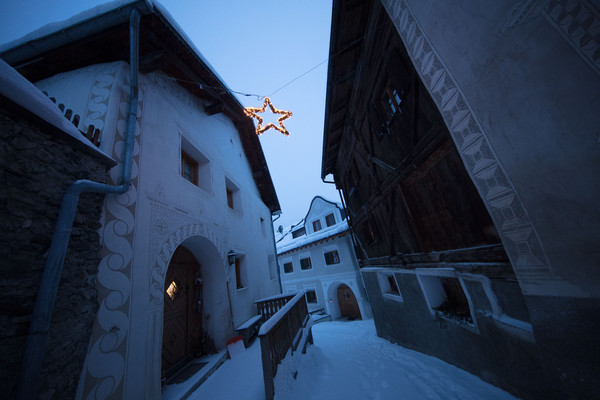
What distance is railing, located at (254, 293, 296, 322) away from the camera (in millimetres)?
6934

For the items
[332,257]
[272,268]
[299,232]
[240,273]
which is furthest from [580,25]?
[299,232]

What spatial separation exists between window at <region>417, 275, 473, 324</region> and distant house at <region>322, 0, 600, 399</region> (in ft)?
0.12

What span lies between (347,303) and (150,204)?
15869 mm

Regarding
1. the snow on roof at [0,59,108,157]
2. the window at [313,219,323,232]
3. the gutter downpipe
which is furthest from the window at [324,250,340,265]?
the snow on roof at [0,59,108,157]

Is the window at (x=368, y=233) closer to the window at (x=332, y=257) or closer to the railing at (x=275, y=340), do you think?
the railing at (x=275, y=340)

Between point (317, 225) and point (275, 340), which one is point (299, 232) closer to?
point (317, 225)

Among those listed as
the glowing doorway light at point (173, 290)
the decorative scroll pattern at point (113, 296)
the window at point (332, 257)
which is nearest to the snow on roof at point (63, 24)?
the decorative scroll pattern at point (113, 296)

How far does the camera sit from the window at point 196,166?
5949mm

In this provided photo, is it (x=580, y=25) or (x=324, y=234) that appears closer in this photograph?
(x=580, y=25)

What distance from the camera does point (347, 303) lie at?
1562 centimetres

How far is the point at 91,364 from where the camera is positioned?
2361 mm

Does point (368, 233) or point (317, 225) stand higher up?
point (317, 225)

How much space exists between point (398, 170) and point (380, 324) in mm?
7020

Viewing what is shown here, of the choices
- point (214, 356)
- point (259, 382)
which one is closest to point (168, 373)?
point (214, 356)
